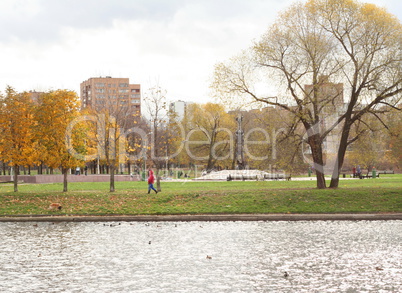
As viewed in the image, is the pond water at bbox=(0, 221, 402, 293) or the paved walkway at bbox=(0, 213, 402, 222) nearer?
the pond water at bbox=(0, 221, 402, 293)

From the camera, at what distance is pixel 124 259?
485 inches

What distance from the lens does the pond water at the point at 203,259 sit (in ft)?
31.2

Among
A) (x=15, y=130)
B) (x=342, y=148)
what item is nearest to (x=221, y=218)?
(x=342, y=148)

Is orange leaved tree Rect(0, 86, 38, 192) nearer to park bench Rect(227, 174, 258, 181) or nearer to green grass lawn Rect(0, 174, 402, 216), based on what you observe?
green grass lawn Rect(0, 174, 402, 216)

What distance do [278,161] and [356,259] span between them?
826 inches

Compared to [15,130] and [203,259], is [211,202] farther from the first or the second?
[15,130]

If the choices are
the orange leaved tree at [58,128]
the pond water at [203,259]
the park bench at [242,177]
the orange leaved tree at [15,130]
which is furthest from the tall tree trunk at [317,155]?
the park bench at [242,177]

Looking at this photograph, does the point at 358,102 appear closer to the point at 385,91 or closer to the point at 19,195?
the point at 385,91

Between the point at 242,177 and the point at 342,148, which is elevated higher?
the point at 342,148

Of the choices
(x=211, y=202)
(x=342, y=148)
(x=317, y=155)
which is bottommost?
(x=211, y=202)

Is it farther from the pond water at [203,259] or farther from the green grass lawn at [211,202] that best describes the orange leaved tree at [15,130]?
the pond water at [203,259]

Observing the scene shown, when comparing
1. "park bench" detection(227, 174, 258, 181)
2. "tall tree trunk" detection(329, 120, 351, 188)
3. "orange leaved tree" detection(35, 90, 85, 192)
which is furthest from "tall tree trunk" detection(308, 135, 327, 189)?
"park bench" detection(227, 174, 258, 181)

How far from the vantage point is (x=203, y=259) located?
39.9 ft

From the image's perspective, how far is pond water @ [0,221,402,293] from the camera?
9.52 metres
